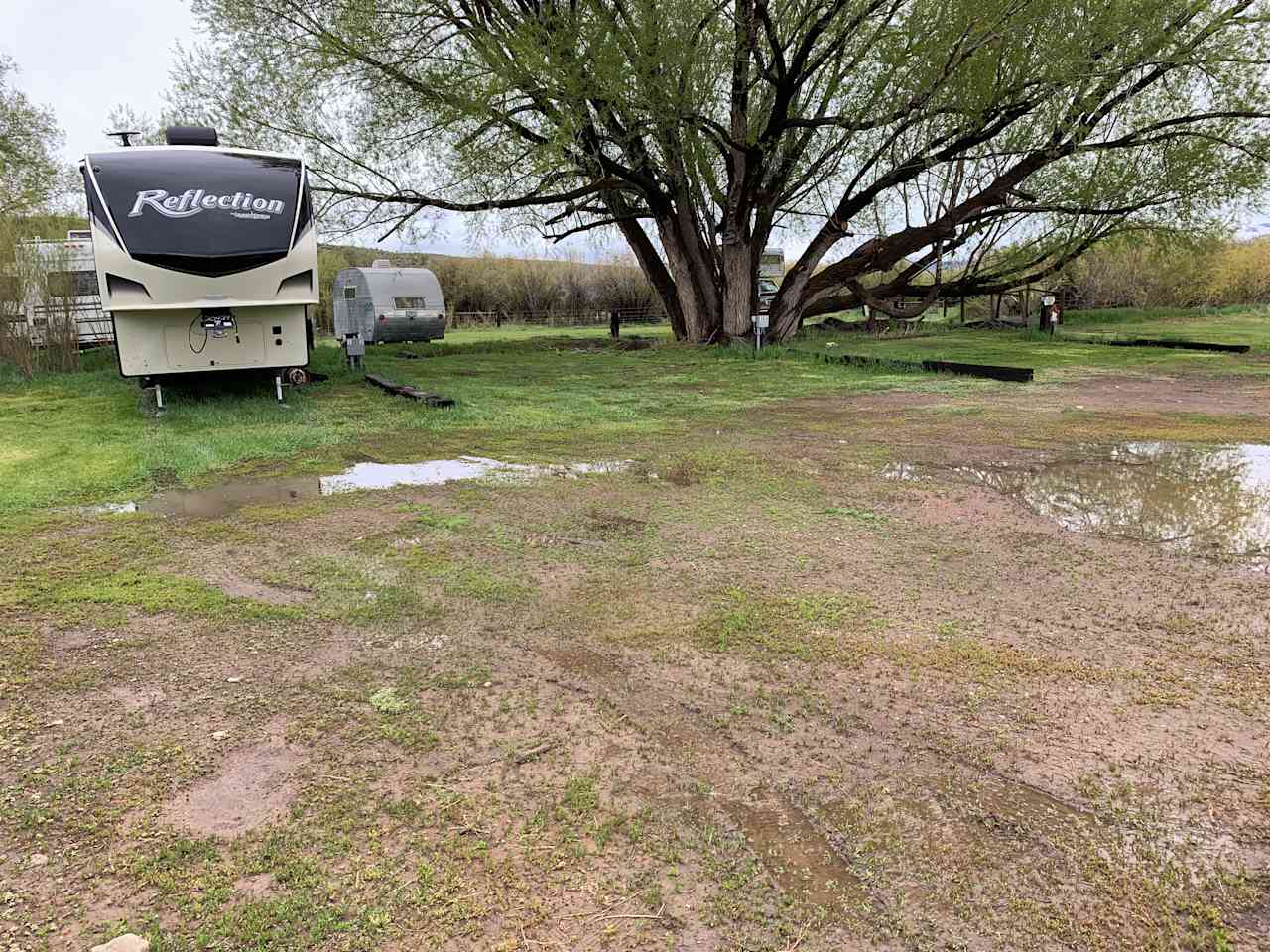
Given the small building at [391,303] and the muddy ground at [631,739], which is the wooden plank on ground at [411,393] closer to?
the muddy ground at [631,739]

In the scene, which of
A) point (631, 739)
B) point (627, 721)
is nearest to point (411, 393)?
point (627, 721)

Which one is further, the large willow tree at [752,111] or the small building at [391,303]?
the small building at [391,303]

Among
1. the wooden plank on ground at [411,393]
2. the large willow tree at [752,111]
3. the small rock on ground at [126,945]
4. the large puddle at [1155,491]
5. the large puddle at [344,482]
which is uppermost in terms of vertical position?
the large willow tree at [752,111]

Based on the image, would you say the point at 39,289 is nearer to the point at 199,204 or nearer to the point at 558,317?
the point at 199,204

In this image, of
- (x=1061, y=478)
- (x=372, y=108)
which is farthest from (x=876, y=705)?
(x=372, y=108)

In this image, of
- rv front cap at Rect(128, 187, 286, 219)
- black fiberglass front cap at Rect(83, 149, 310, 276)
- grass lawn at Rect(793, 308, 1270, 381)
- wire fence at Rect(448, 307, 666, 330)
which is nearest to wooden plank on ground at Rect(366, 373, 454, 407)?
black fiberglass front cap at Rect(83, 149, 310, 276)

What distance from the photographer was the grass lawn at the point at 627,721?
199 cm

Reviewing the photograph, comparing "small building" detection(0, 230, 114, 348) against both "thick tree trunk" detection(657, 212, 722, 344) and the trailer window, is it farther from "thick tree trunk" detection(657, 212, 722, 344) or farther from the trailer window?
"thick tree trunk" detection(657, 212, 722, 344)

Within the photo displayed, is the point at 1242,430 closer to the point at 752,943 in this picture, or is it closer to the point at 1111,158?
the point at 752,943

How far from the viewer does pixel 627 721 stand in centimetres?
283


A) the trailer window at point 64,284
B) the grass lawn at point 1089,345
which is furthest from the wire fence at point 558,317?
the trailer window at point 64,284

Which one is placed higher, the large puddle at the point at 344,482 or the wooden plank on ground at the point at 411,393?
the wooden plank on ground at the point at 411,393

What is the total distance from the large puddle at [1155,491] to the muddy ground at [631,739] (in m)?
0.37

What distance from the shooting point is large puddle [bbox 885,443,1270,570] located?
4793mm
